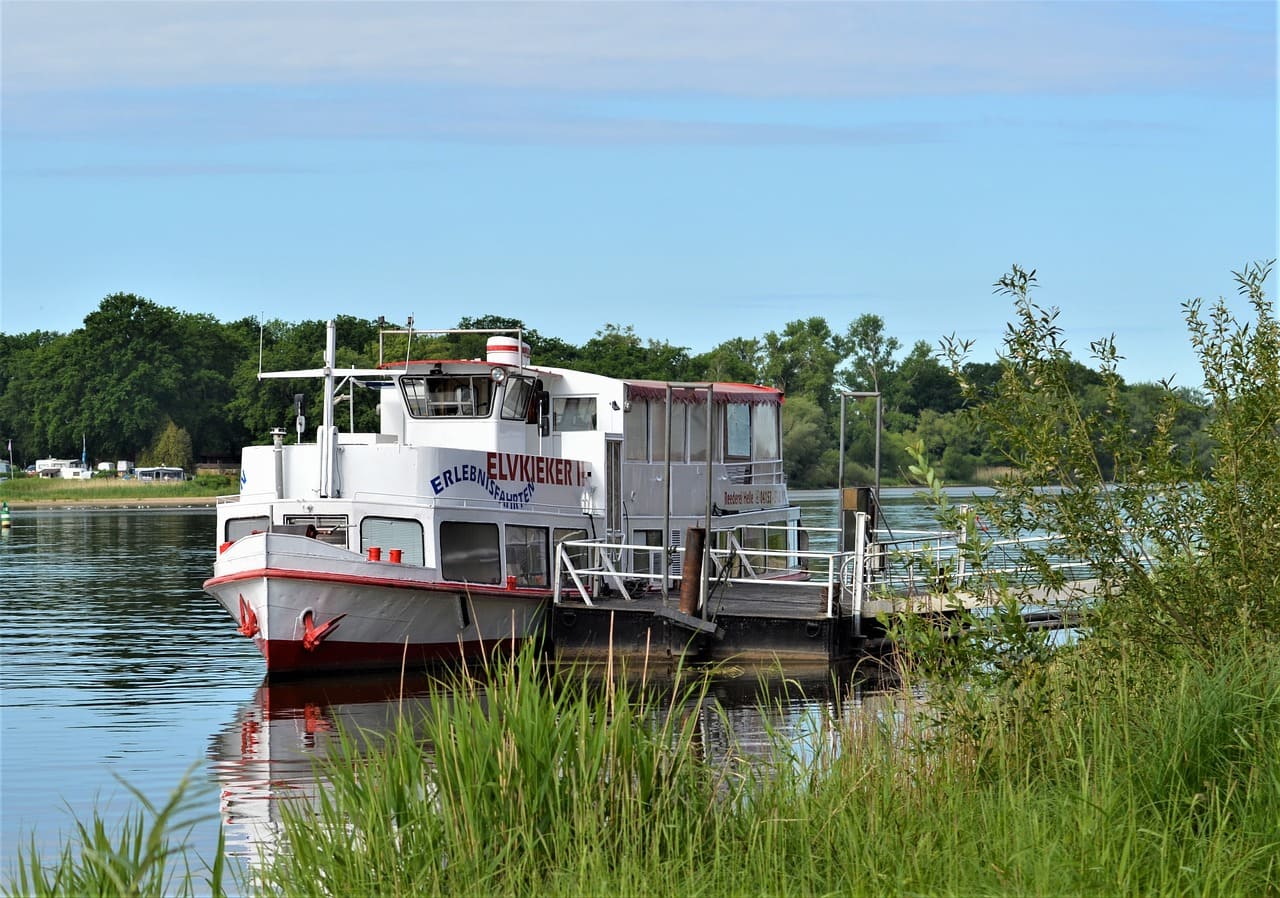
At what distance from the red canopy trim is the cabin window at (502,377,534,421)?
1.47 m

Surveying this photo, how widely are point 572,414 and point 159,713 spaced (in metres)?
7.75

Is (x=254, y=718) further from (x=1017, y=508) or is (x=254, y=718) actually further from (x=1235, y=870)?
(x=1235, y=870)

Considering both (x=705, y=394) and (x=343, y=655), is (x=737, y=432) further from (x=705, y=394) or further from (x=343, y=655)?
(x=343, y=655)

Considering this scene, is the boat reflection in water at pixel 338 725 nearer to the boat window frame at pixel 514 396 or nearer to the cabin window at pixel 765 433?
the boat window frame at pixel 514 396

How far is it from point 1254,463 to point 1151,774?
3.22 meters

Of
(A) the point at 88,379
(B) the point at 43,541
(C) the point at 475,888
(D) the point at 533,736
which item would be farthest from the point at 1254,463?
(A) the point at 88,379

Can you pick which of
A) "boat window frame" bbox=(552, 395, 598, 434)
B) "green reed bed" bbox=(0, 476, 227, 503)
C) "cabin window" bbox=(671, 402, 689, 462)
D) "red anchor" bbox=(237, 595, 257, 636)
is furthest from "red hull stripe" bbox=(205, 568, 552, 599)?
"green reed bed" bbox=(0, 476, 227, 503)

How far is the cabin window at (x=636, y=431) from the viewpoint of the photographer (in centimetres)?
2378

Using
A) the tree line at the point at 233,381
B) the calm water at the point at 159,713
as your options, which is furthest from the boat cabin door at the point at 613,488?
the tree line at the point at 233,381

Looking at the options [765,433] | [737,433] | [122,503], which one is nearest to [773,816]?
[737,433]

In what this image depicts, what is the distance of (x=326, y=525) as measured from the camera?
20.7m

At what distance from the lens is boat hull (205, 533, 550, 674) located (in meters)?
19.2

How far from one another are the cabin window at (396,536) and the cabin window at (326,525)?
33 cm

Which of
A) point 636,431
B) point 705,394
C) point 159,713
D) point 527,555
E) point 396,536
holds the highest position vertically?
point 705,394
